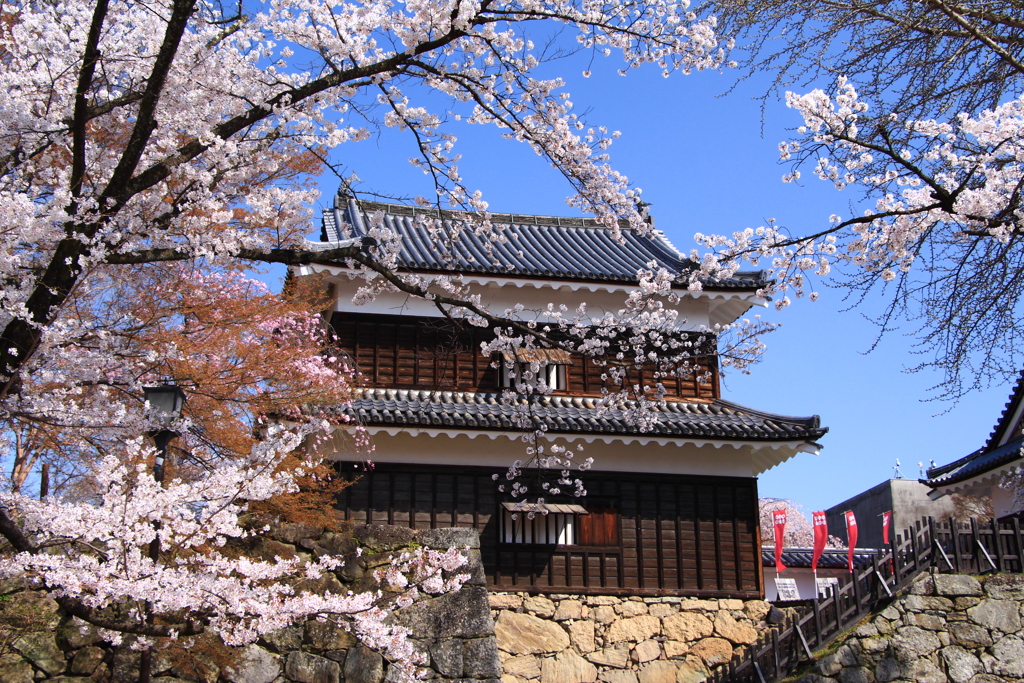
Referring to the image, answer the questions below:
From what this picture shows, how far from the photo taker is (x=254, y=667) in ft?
21.6

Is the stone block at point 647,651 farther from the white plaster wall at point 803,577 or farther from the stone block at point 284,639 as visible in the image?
the white plaster wall at point 803,577

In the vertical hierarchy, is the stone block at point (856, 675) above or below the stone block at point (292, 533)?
below

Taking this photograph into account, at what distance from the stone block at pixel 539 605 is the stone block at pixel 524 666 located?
0.58 m

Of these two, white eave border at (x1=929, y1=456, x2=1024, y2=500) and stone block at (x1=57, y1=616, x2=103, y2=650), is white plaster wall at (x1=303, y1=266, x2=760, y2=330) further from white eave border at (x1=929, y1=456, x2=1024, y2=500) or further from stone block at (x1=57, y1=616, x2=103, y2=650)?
stone block at (x1=57, y1=616, x2=103, y2=650)

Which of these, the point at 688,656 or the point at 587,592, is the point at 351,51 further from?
the point at 688,656

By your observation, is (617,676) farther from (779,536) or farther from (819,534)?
(819,534)

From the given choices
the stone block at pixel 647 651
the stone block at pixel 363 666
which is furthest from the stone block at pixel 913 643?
the stone block at pixel 363 666

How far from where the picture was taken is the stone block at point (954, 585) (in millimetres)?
10961

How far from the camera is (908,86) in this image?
603 cm

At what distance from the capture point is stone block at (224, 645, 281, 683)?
21.4 feet

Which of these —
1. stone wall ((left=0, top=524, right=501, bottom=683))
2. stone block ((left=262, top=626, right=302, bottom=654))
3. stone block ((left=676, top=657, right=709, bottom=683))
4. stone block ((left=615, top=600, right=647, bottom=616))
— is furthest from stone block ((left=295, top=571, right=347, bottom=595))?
stone block ((left=676, top=657, right=709, bottom=683))

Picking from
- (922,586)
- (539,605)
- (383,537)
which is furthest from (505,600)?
(922,586)

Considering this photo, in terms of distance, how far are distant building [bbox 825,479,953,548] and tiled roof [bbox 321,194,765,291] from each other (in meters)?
20.2

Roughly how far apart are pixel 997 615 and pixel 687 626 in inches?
158
